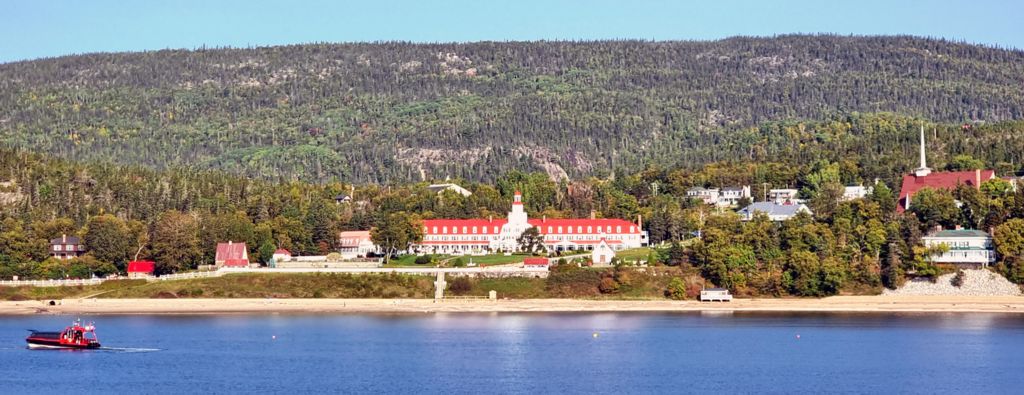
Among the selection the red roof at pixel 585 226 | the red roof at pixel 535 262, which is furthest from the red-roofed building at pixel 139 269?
the red roof at pixel 585 226

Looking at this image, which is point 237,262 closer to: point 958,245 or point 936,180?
point 958,245

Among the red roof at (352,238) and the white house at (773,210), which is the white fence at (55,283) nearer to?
the red roof at (352,238)

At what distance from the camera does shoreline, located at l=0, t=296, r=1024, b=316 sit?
12181 centimetres

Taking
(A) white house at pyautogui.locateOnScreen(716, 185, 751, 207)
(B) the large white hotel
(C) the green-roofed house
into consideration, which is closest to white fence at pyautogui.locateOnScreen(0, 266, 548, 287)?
(B) the large white hotel

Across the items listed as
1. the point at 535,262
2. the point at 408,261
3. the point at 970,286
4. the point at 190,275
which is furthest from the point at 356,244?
the point at 970,286

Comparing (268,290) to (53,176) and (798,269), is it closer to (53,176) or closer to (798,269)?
(798,269)

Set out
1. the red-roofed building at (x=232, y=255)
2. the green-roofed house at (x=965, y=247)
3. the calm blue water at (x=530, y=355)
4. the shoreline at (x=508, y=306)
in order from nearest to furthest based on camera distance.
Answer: the calm blue water at (x=530, y=355)
the shoreline at (x=508, y=306)
the green-roofed house at (x=965, y=247)
the red-roofed building at (x=232, y=255)

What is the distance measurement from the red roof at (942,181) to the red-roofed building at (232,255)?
62.6 m

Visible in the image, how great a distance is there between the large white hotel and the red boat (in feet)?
176

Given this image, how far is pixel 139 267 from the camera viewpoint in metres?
136

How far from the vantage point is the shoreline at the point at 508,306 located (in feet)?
400

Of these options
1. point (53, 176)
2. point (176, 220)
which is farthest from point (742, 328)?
point (53, 176)

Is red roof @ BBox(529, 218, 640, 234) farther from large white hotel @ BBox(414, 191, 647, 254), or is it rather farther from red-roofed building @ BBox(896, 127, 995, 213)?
red-roofed building @ BBox(896, 127, 995, 213)

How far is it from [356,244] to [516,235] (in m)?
15.5
